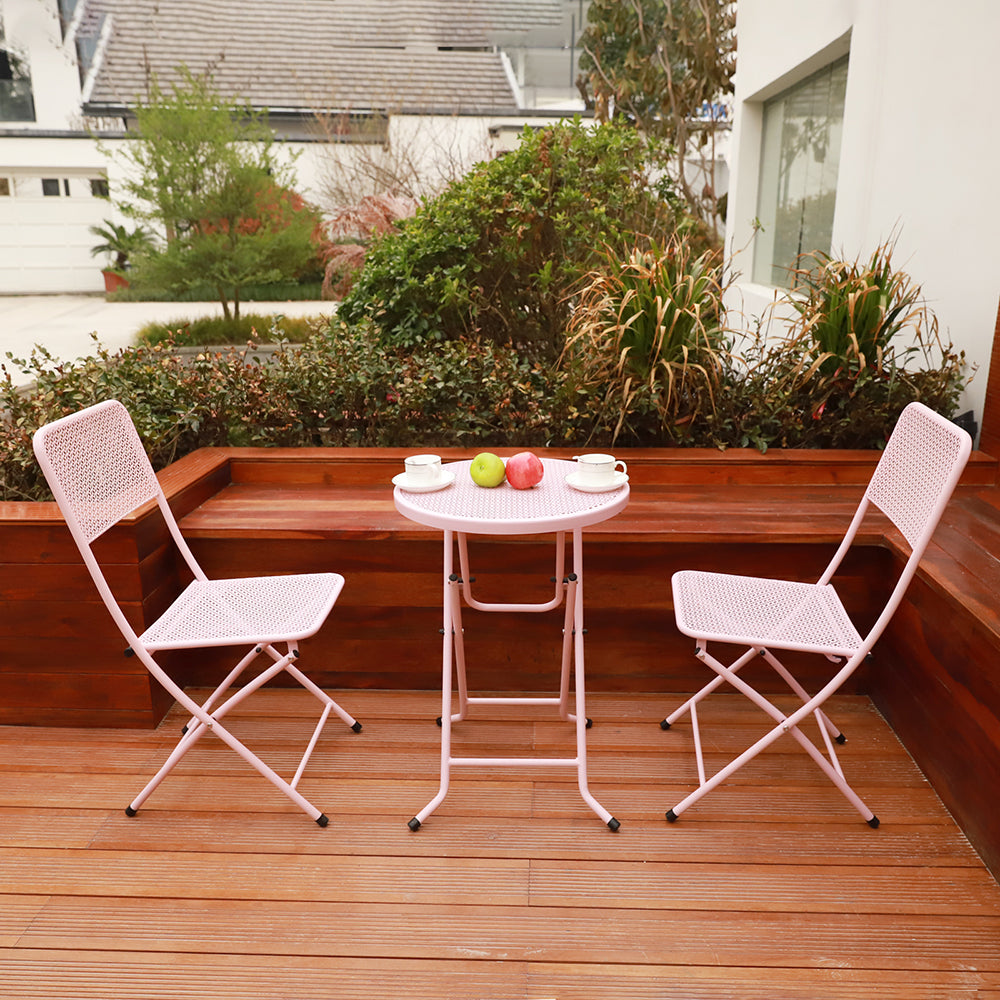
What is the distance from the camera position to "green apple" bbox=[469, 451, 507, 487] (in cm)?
223

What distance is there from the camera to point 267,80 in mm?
19406

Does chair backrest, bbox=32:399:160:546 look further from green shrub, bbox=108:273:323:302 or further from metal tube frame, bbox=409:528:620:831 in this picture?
green shrub, bbox=108:273:323:302

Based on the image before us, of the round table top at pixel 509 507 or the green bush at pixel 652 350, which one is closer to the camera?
the round table top at pixel 509 507

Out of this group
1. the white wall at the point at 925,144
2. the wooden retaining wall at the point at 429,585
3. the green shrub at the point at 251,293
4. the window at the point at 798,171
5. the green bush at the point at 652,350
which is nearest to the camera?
the wooden retaining wall at the point at 429,585

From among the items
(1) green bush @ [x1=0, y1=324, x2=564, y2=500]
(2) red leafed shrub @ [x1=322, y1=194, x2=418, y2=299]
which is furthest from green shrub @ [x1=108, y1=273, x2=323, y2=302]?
(1) green bush @ [x1=0, y1=324, x2=564, y2=500]

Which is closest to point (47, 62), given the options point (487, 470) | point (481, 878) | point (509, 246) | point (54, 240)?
point (54, 240)

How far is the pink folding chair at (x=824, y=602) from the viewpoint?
1930 mm

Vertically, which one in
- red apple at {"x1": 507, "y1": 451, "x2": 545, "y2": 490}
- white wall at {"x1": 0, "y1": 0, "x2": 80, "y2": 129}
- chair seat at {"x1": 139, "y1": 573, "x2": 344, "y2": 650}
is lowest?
chair seat at {"x1": 139, "y1": 573, "x2": 344, "y2": 650}

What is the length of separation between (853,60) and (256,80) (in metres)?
18.0

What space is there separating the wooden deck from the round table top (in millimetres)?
792

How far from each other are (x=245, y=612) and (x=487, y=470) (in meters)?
0.74

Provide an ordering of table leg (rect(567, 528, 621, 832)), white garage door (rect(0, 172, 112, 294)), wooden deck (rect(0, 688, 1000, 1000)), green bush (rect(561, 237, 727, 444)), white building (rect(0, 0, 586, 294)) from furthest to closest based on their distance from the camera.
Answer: white building (rect(0, 0, 586, 294)) → white garage door (rect(0, 172, 112, 294)) → green bush (rect(561, 237, 727, 444)) → table leg (rect(567, 528, 621, 832)) → wooden deck (rect(0, 688, 1000, 1000))

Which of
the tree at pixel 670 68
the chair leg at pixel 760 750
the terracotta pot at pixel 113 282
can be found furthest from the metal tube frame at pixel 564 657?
the terracotta pot at pixel 113 282

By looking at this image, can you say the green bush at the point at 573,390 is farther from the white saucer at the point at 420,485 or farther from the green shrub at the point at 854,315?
the white saucer at the point at 420,485
